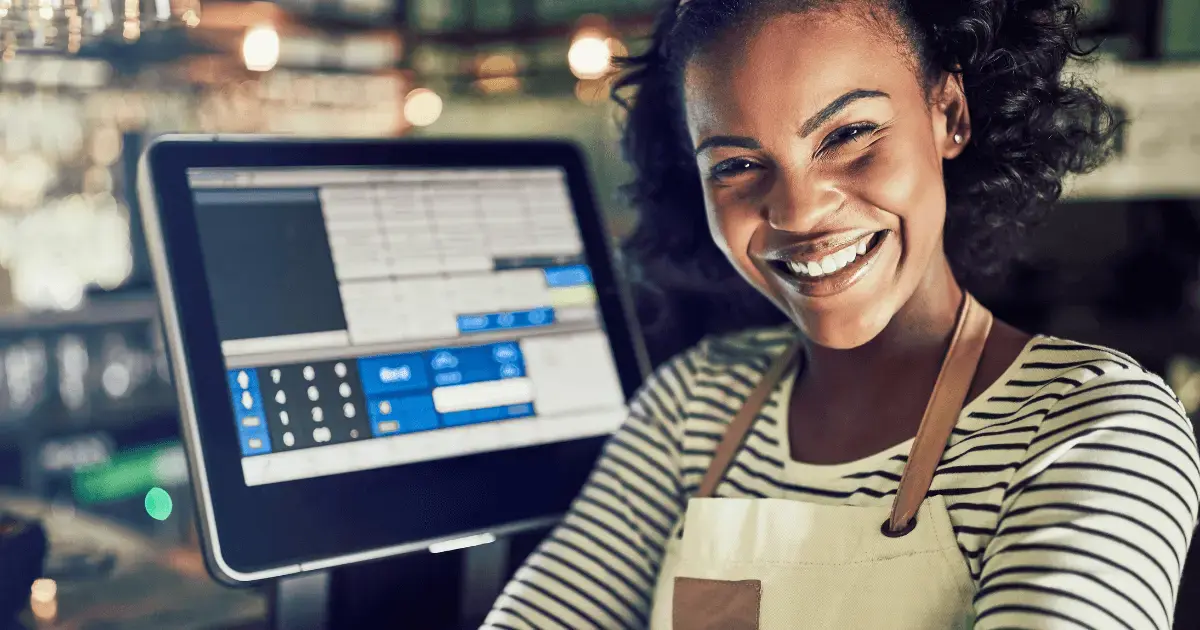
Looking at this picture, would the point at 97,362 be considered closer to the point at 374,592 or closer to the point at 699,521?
the point at 374,592

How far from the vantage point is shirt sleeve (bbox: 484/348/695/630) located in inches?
37.7

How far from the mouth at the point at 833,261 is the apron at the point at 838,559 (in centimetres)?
10

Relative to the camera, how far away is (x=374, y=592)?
104 centimetres

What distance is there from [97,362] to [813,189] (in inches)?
102

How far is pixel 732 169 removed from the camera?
0.89 m

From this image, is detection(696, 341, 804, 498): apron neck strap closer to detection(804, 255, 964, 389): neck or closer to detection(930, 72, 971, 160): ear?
detection(804, 255, 964, 389): neck

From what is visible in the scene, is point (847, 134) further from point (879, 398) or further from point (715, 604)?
point (715, 604)

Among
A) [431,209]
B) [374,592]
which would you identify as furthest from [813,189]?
[374,592]

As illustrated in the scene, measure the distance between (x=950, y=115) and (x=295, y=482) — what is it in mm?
649

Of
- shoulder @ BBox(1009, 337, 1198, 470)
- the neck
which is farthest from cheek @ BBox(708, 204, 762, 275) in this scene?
shoulder @ BBox(1009, 337, 1198, 470)

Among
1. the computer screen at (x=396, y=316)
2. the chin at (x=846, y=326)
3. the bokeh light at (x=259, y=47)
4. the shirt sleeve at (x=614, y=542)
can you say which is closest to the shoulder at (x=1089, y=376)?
the chin at (x=846, y=326)

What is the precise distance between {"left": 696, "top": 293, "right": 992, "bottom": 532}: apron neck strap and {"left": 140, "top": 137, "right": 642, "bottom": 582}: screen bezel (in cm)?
19

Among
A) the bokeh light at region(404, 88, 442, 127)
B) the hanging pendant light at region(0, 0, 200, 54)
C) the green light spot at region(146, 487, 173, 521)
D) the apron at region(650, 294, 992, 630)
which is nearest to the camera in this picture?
the apron at region(650, 294, 992, 630)

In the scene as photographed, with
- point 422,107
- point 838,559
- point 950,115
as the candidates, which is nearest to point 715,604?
point 838,559
